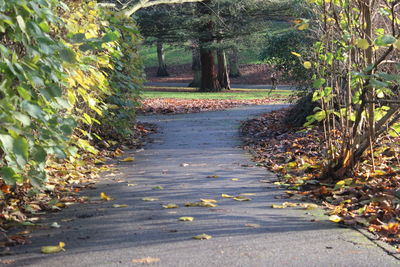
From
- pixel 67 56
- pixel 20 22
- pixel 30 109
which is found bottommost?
pixel 30 109

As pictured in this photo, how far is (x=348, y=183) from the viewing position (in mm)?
6301

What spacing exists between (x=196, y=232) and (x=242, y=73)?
154ft

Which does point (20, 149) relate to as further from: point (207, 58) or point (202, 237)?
point (207, 58)

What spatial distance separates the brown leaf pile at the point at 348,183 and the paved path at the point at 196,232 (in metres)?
0.28

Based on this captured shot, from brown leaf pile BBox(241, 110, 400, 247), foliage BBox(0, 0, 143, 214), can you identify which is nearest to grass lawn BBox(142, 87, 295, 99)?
brown leaf pile BBox(241, 110, 400, 247)

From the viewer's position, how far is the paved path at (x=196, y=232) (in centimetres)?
394

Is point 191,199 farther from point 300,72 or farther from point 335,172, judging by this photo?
point 300,72

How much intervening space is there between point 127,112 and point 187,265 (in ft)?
23.7

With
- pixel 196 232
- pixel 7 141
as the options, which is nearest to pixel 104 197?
pixel 196 232

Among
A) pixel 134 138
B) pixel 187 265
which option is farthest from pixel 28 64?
pixel 134 138

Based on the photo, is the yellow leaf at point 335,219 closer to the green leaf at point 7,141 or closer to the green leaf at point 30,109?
the green leaf at point 30,109

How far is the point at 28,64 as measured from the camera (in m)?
4.08

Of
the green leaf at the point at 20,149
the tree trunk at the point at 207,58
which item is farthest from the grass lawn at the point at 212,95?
the green leaf at the point at 20,149

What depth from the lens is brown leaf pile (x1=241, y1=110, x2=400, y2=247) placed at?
5.07 m
